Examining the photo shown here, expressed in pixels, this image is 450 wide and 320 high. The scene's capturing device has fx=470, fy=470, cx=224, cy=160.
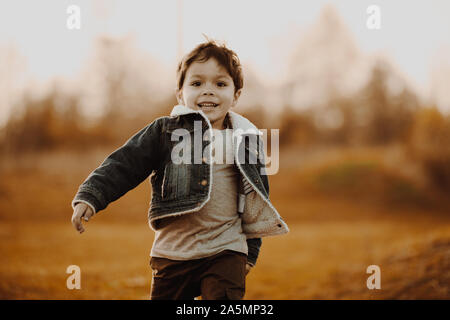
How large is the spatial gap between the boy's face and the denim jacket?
2.0 inches

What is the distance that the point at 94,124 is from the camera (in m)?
11.4

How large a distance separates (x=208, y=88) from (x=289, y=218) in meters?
9.15

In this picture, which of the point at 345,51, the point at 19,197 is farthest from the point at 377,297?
the point at 19,197

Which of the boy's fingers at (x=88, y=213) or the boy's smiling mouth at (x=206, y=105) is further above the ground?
the boy's smiling mouth at (x=206, y=105)

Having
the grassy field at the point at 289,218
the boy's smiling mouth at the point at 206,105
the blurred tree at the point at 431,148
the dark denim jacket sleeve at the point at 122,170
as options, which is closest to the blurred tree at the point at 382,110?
the blurred tree at the point at 431,148

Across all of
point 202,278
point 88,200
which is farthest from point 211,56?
point 202,278

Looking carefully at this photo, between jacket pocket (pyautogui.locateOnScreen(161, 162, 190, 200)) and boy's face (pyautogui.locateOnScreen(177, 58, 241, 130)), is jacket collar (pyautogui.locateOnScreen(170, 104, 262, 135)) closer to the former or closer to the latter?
boy's face (pyautogui.locateOnScreen(177, 58, 241, 130))

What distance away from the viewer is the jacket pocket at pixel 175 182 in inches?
64.0

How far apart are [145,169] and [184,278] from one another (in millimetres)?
409

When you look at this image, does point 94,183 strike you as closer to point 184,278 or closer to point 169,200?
point 169,200

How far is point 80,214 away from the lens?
150cm

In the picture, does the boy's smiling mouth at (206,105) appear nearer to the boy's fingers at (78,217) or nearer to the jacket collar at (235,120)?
the jacket collar at (235,120)

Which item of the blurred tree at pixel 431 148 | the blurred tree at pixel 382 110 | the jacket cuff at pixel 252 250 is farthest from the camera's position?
the blurred tree at pixel 382 110

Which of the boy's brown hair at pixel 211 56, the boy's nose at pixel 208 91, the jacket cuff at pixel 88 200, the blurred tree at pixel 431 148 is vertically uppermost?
the blurred tree at pixel 431 148
